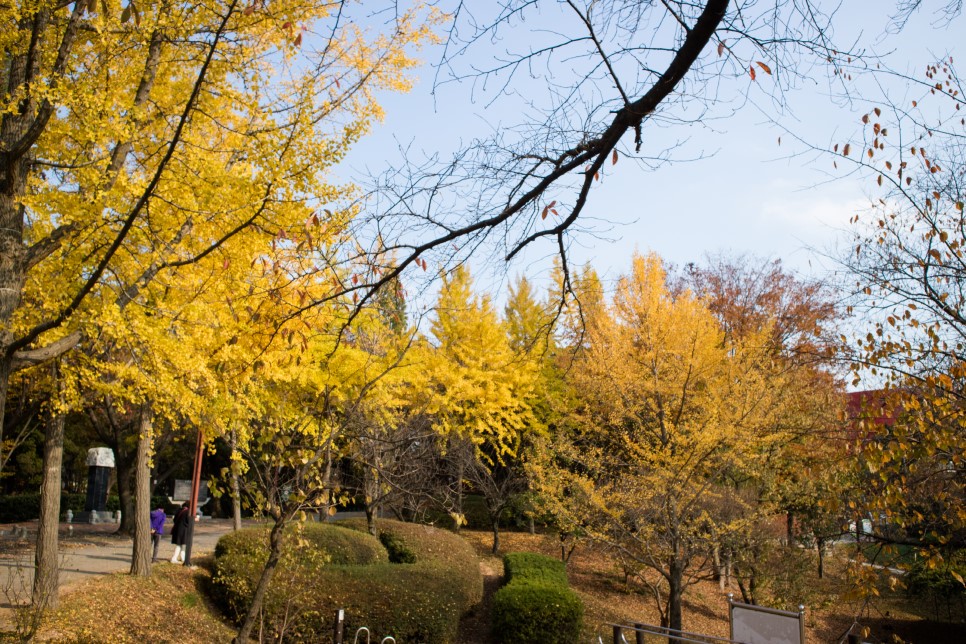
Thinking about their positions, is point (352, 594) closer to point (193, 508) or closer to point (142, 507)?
point (142, 507)

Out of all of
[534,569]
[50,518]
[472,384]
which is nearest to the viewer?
[50,518]

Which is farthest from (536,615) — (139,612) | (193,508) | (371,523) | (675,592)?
(193,508)

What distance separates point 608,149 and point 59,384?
849cm

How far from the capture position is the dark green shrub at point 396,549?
1450 centimetres

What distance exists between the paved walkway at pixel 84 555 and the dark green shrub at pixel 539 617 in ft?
21.4

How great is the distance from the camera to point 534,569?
14148mm

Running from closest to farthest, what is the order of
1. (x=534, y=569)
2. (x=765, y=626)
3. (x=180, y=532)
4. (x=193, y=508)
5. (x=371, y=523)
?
1. (x=765, y=626)
2. (x=193, y=508)
3. (x=180, y=532)
4. (x=534, y=569)
5. (x=371, y=523)

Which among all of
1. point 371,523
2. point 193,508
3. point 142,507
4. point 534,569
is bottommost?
point 534,569

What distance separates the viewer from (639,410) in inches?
482

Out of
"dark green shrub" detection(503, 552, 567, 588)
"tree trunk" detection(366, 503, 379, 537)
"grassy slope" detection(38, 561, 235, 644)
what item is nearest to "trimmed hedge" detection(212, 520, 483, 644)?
"grassy slope" detection(38, 561, 235, 644)

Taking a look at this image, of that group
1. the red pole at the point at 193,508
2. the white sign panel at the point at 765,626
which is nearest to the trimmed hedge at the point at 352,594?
the red pole at the point at 193,508

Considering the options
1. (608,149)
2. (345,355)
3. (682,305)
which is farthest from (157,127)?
(682,305)

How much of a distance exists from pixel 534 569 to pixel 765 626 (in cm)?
820

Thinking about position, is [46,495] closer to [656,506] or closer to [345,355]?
[345,355]
